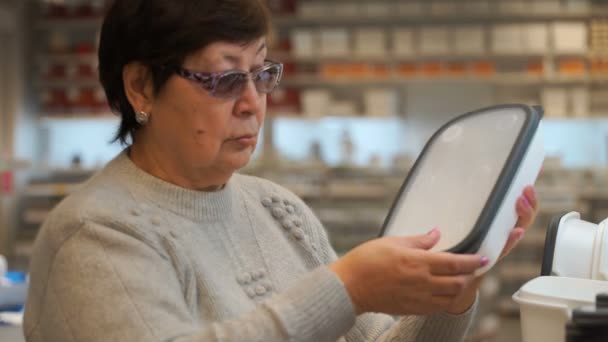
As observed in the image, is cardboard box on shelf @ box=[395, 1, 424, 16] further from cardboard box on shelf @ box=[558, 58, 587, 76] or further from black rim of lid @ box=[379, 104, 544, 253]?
black rim of lid @ box=[379, 104, 544, 253]

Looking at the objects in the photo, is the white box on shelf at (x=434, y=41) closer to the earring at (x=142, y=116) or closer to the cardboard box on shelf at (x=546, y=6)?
the cardboard box on shelf at (x=546, y=6)

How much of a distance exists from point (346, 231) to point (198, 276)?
5.62 meters

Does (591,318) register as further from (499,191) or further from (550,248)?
(550,248)

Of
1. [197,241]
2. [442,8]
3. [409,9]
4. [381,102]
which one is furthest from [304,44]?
[197,241]

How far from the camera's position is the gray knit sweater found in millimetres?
1002

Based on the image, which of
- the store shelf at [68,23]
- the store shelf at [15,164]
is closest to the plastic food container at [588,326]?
the store shelf at [15,164]

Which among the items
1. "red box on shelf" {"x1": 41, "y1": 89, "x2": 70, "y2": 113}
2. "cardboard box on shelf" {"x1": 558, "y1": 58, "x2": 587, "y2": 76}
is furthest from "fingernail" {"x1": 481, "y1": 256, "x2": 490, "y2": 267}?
"red box on shelf" {"x1": 41, "y1": 89, "x2": 70, "y2": 113}

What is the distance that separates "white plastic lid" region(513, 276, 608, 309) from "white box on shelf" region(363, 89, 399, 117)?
5.84 metres

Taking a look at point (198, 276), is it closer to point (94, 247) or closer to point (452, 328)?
point (94, 247)

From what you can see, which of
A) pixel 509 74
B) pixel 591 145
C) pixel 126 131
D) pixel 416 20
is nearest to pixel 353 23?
pixel 416 20

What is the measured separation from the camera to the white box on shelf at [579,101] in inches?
263

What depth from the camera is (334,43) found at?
22.9 feet

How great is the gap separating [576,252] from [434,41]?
5.76 m

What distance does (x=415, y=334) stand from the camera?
132 cm
